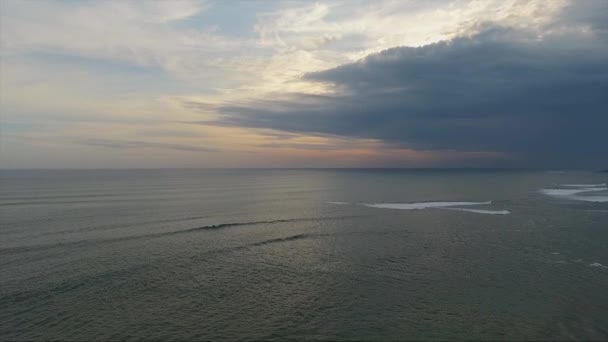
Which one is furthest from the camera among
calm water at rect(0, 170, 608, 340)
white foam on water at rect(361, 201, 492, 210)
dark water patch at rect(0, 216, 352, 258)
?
white foam on water at rect(361, 201, 492, 210)

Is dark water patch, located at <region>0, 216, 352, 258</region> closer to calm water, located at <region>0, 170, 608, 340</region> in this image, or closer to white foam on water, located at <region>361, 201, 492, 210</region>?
calm water, located at <region>0, 170, 608, 340</region>

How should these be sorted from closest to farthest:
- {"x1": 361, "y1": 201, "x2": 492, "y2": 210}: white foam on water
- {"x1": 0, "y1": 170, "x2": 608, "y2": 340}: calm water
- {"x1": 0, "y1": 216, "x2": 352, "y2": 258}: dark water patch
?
{"x1": 0, "y1": 170, "x2": 608, "y2": 340}: calm water
{"x1": 0, "y1": 216, "x2": 352, "y2": 258}: dark water patch
{"x1": 361, "y1": 201, "x2": 492, "y2": 210}: white foam on water

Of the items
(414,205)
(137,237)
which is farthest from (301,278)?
(414,205)

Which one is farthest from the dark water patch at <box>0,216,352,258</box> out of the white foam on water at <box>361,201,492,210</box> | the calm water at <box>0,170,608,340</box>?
the white foam on water at <box>361,201,492,210</box>

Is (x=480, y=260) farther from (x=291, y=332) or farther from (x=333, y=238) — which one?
(x=291, y=332)

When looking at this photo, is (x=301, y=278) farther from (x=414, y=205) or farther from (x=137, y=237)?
(x=414, y=205)

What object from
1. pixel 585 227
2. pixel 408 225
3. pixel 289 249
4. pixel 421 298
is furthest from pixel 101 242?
pixel 585 227

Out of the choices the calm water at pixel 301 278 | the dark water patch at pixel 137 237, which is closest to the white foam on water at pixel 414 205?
the calm water at pixel 301 278

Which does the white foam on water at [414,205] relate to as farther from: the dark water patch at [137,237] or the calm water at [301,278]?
the dark water patch at [137,237]
